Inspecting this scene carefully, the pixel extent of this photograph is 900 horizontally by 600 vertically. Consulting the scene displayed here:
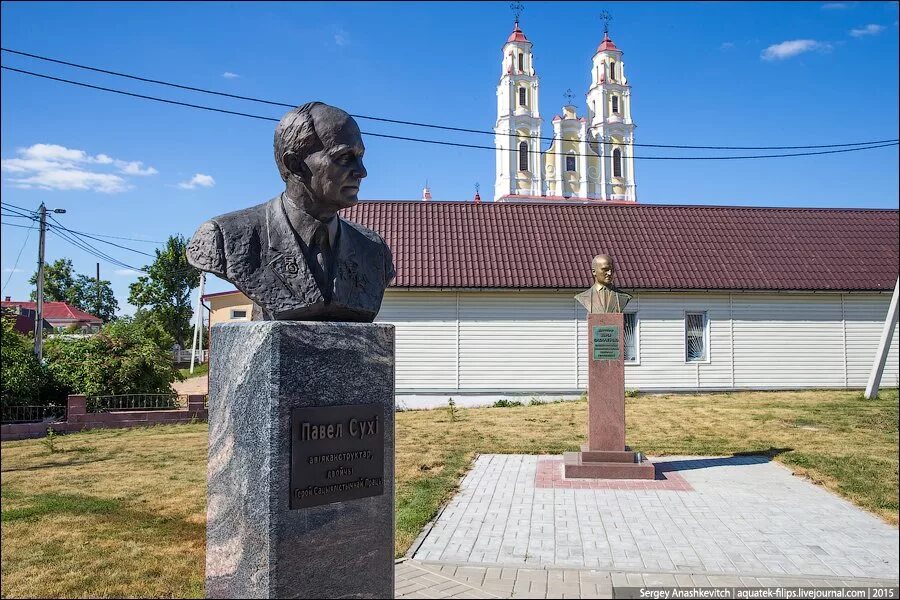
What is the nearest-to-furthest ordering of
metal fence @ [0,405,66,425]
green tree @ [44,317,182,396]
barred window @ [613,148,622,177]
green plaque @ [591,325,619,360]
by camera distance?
green plaque @ [591,325,619,360]
metal fence @ [0,405,66,425]
green tree @ [44,317,182,396]
barred window @ [613,148,622,177]

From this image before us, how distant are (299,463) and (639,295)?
1656cm

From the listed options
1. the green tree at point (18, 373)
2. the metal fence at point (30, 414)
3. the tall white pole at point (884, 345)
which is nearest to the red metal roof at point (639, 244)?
the tall white pole at point (884, 345)

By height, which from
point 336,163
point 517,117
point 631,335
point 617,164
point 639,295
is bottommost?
→ point 631,335

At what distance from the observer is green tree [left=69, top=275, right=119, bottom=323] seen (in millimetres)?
63853

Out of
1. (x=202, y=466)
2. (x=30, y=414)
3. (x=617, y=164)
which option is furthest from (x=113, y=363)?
(x=617, y=164)

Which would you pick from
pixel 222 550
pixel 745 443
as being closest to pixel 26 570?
pixel 222 550

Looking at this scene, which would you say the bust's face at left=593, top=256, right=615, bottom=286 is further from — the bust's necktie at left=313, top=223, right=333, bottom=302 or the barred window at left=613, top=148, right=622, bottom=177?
the barred window at left=613, top=148, right=622, bottom=177

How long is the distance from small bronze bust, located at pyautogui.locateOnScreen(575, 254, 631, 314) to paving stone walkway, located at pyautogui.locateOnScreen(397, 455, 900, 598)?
92.8 inches

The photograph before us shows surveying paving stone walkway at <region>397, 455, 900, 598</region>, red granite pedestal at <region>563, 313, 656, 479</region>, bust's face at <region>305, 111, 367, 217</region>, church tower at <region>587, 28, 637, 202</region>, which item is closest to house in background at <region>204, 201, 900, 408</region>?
red granite pedestal at <region>563, 313, 656, 479</region>

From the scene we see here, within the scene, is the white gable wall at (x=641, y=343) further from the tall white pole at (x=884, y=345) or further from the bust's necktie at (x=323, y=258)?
the bust's necktie at (x=323, y=258)

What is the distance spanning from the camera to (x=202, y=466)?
934 centimetres

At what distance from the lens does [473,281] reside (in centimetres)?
1830

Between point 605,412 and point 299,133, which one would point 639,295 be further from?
point 299,133

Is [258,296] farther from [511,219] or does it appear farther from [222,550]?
[511,219]
